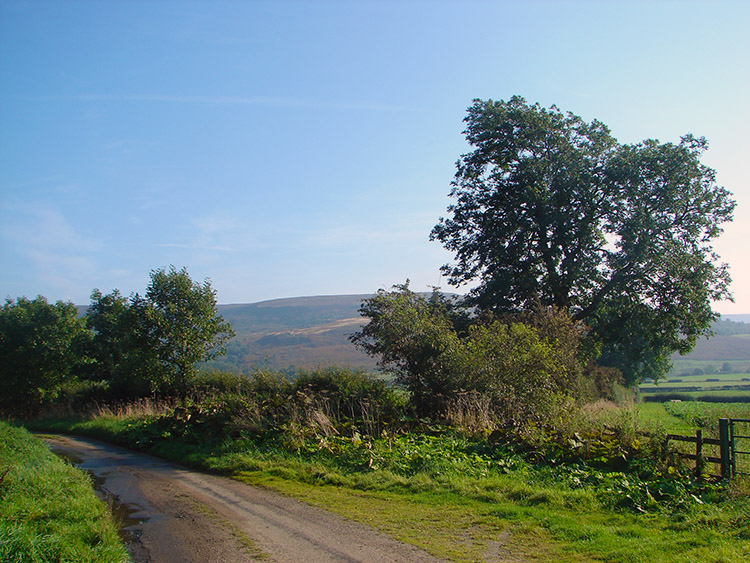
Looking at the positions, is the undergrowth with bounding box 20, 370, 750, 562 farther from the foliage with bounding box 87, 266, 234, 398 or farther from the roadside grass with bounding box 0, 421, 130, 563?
the foliage with bounding box 87, 266, 234, 398

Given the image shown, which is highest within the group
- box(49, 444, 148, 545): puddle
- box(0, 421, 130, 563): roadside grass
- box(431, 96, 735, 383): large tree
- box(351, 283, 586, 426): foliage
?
box(431, 96, 735, 383): large tree

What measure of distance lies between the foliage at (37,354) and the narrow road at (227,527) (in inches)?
1061

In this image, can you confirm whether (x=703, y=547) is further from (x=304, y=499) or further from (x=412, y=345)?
(x=412, y=345)

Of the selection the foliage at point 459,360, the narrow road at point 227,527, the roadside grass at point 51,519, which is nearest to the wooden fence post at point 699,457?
the foliage at point 459,360

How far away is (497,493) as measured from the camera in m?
8.53

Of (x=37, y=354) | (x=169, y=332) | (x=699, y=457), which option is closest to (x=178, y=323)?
(x=169, y=332)

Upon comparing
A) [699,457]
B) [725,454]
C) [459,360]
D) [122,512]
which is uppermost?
[459,360]

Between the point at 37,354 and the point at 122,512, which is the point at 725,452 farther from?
the point at 37,354

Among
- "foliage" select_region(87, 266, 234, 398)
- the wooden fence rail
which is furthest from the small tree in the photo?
the wooden fence rail

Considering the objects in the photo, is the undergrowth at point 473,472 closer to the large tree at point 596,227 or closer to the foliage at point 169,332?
the foliage at point 169,332

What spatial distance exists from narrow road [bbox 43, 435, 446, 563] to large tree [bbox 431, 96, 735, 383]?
19.8 metres

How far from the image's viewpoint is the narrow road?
6277 millimetres

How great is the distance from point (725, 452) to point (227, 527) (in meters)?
7.98

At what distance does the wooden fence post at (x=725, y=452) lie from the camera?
846cm
